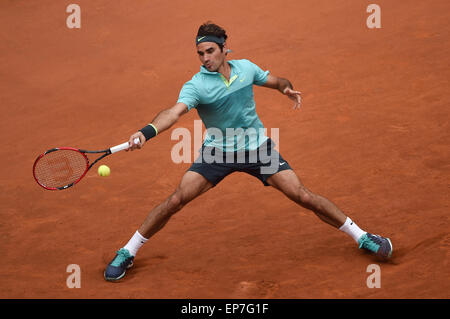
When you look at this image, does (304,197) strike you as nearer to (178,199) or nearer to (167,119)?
(178,199)

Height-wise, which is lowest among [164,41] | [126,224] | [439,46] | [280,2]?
[126,224]

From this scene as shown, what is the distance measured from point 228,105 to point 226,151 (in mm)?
390

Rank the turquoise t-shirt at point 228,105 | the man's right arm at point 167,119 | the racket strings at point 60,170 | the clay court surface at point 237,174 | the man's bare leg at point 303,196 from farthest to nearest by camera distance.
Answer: the racket strings at point 60,170 → the clay court surface at point 237,174 → the man's bare leg at point 303,196 → the turquoise t-shirt at point 228,105 → the man's right arm at point 167,119

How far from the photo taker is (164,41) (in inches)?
458

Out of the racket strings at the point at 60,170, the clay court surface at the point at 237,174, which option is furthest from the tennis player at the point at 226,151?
the racket strings at the point at 60,170

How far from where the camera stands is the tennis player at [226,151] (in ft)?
17.5

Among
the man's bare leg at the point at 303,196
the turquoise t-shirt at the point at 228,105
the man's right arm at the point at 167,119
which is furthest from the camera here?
the man's bare leg at the point at 303,196

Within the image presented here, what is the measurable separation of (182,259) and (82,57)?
6.53 m

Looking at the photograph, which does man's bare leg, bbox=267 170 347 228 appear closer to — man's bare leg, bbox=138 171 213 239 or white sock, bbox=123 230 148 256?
man's bare leg, bbox=138 171 213 239

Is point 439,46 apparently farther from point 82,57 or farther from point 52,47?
point 52,47

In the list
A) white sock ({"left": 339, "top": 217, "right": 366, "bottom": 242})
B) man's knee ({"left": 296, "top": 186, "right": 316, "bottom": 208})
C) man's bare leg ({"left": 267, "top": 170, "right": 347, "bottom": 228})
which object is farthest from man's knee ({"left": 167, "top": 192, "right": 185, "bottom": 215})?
white sock ({"left": 339, "top": 217, "right": 366, "bottom": 242})

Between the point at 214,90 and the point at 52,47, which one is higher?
the point at 52,47

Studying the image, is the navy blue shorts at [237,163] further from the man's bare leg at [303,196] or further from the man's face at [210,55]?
the man's face at [210,55]

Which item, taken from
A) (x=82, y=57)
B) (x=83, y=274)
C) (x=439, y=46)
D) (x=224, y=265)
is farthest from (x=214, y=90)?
(x=82, y=57)
